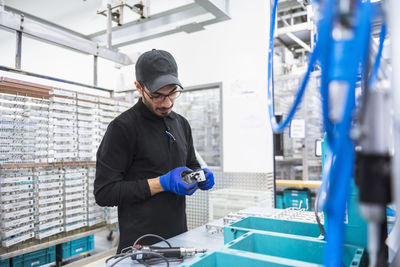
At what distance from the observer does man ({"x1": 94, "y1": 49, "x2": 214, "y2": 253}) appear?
1.23m

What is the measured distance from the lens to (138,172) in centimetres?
A: 135

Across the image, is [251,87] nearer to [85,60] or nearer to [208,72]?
[208,72]

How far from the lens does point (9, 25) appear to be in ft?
6.64

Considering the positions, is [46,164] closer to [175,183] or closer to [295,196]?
[175,183]

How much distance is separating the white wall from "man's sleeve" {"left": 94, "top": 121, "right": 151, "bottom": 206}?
2.58m

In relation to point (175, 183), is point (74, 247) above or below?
below

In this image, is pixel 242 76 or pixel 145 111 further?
pixel 242 76

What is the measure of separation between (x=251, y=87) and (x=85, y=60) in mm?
3673

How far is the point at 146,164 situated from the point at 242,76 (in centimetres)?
278

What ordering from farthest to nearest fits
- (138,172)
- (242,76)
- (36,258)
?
(242,76) < (36,258) < (138,172)

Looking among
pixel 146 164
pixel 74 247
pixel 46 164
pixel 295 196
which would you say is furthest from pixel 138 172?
pixel 295 196

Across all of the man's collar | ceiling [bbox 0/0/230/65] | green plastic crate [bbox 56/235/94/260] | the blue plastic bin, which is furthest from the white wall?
the man's collar

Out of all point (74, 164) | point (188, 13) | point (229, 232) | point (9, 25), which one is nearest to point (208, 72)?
point (188, 13)

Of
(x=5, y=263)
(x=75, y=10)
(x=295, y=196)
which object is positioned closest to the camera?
(x=5, y=263)
